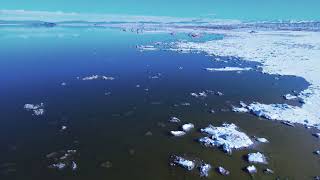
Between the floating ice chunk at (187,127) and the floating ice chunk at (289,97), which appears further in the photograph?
the floating ice chunk at (289,97)

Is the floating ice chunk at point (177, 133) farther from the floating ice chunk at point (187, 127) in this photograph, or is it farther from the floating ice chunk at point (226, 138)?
the floating ice chunk at point (226, 138)

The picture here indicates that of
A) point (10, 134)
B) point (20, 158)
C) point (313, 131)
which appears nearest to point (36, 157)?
point (20, 158)

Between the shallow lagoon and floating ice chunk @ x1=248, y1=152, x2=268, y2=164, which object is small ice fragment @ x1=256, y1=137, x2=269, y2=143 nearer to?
the shallow lagoon

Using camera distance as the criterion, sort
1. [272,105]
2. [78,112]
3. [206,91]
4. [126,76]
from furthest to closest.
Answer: [126,76], [206,91], [272,105], [78,112]

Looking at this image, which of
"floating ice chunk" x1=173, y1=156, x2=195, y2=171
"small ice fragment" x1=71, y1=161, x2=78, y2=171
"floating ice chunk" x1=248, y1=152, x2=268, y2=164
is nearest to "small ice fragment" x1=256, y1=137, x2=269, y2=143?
"floating ice chunk" x1=248, y1=152, x2=268, y2=164

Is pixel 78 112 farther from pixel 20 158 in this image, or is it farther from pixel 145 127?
pixel 20 158

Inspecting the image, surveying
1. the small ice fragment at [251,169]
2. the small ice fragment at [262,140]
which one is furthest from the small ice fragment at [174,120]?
the small ice fragment at [251,169]
